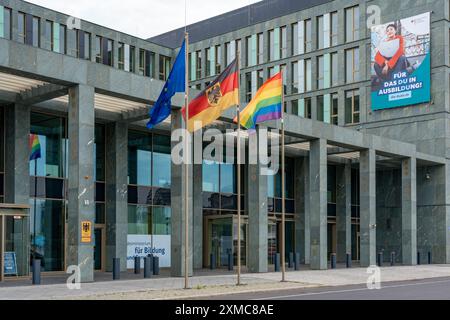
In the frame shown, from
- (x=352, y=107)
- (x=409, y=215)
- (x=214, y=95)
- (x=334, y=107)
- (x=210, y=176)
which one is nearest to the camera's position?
(x=214, y=95)

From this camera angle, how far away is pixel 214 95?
23.8m

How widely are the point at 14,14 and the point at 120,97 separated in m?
24.1

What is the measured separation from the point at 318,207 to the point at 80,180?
15999 millimetres

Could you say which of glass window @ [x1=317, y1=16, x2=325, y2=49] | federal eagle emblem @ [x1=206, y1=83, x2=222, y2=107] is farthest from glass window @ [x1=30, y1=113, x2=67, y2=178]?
glass window @ [x1=317, y1=16, x2=325, y2=49]

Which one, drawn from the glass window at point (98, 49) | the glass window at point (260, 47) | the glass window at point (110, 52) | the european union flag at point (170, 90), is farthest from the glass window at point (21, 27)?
the european union flag at point (170, 90)

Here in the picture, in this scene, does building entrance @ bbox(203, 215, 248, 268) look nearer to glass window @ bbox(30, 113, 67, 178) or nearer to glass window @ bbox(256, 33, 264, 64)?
glass window @ bbox(30, 113, 67, 178)

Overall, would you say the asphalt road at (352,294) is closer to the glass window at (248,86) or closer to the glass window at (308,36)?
the glass window at (308,36)

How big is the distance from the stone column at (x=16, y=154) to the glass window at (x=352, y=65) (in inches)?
1303

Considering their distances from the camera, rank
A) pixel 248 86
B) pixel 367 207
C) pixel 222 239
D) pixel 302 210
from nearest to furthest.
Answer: pixel 222 239
pixel 367 207
pixel 302 210
pixel 248 86

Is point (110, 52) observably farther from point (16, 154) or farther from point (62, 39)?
point (16, 154)

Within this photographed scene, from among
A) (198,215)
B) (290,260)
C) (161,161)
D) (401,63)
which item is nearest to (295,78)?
(401,63)

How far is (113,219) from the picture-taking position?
108ft
